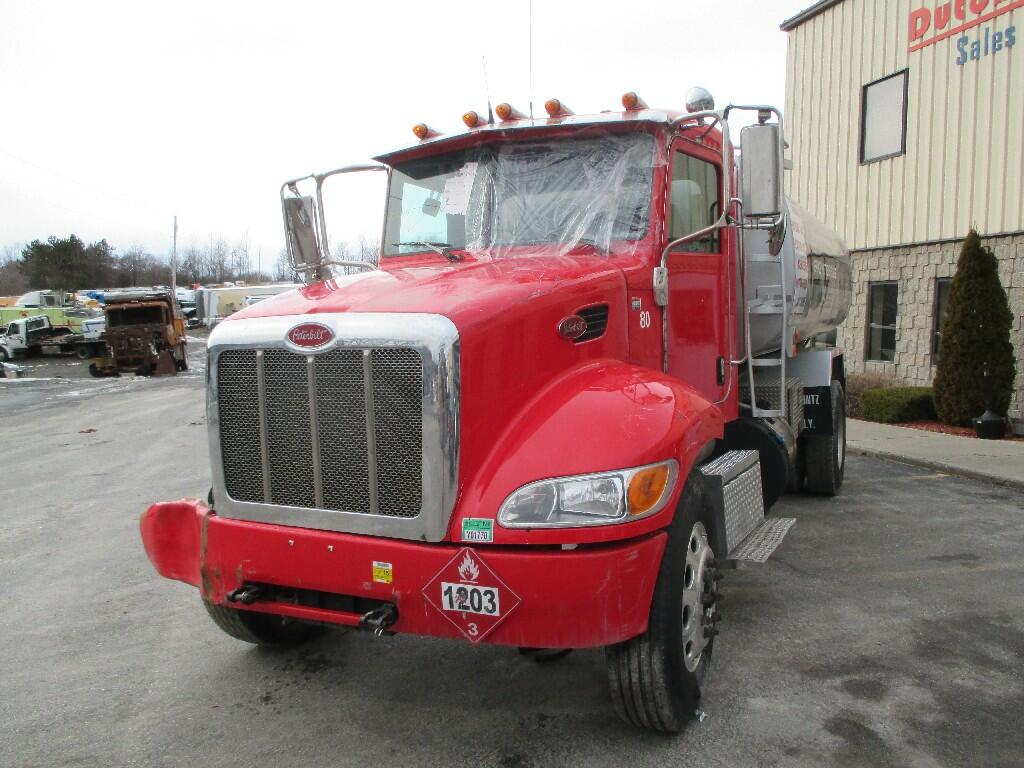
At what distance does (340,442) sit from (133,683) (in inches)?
70.8

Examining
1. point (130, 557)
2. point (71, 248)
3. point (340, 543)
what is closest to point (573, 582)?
point (340, 543)

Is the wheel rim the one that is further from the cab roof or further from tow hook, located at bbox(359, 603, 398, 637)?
the cab roof

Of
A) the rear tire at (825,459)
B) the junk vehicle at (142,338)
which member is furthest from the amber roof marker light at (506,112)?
the junk vehicle at (142,338)

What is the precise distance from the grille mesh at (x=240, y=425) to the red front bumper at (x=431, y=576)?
16cm

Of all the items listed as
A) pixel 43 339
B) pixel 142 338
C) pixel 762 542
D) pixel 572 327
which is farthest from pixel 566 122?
pixel 43 339

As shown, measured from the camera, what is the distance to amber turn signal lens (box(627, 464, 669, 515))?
3006mm

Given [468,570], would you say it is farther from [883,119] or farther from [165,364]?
[165,364]

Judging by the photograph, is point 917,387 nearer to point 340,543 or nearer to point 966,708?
point 966,708

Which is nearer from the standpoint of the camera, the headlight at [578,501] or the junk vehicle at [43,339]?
the headlight at [578,501]

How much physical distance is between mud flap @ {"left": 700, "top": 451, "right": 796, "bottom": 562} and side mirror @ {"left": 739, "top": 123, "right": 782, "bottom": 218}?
4.11 feet

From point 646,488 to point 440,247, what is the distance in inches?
81.9

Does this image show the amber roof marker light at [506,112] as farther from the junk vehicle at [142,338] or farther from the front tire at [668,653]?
the junk vehicle at [142,338]

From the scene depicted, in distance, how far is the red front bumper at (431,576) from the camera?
2951mm

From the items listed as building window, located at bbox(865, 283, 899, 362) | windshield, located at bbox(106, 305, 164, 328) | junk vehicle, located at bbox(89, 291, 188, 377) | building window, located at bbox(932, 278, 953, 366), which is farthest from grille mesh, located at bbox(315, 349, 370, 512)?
windshield, located at bbox(106, 305, 164, 328)
